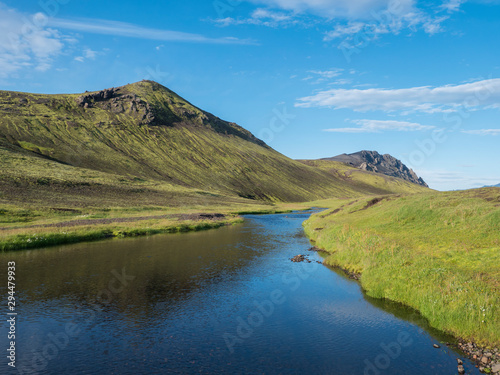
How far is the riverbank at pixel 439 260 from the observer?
1881 cm

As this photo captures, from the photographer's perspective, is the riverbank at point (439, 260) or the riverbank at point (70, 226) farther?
the riverbank at point (70, 226)

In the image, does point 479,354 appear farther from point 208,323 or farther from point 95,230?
point 95,230

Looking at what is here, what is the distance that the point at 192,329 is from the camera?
20375 millimetres

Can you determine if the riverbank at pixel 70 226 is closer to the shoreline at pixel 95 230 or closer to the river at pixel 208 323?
the shoreline at pixel 95 230

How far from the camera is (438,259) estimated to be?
27.3 meters

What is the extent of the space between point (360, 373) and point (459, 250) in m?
18.9

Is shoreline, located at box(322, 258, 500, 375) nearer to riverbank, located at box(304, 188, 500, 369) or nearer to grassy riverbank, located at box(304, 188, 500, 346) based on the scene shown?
riverbank, located at box(304, 188, 500, 369)

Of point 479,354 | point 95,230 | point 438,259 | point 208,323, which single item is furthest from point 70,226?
point 479,354

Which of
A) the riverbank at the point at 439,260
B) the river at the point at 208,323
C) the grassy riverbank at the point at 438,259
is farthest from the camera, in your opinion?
the grassy riverbank at the point at 438,259

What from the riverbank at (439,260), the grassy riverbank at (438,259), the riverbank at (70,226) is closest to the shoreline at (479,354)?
the riverbank at (439,260)

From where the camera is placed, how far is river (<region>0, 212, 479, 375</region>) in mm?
16297

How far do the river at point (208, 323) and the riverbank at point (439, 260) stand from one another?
1.52 metres

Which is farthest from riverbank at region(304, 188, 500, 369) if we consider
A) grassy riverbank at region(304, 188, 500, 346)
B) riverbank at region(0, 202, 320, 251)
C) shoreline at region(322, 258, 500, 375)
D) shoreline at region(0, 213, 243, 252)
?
riverbank at region(0, 202, 320, 251)

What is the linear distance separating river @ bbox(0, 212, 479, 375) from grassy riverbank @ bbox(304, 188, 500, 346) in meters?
1.57
